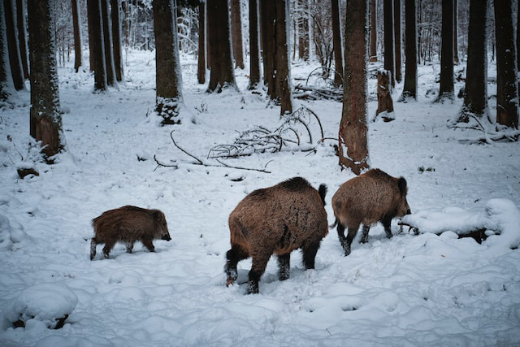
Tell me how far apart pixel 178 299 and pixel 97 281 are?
1.19 m

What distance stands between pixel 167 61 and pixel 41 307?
1197cm

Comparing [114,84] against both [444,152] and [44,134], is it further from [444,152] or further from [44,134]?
[444,152]

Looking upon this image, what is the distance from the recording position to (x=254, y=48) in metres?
21.4

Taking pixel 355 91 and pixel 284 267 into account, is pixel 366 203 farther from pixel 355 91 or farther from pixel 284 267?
pixel 355 91

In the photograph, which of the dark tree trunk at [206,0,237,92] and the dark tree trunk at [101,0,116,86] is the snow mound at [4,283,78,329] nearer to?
the dark tree trunk at [206,0,237,92]

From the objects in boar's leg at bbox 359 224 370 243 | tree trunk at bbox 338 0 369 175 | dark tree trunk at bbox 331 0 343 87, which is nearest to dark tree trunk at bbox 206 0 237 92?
dark tree trunk at bbox 331 0 343 87

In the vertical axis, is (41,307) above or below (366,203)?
below

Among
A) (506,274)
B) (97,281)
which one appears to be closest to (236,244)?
(97,281)

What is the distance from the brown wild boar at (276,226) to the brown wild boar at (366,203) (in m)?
0.71

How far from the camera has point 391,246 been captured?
4770mm

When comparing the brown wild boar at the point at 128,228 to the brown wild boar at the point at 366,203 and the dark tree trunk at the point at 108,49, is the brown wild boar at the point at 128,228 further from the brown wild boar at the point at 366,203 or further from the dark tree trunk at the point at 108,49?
the dark tree trunk at the point at 108,49

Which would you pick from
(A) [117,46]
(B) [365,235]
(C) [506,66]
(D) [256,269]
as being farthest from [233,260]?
(A) [117,46]

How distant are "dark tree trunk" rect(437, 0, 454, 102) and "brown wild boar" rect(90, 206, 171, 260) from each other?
18519 mm

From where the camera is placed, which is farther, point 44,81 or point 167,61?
point 167,61
